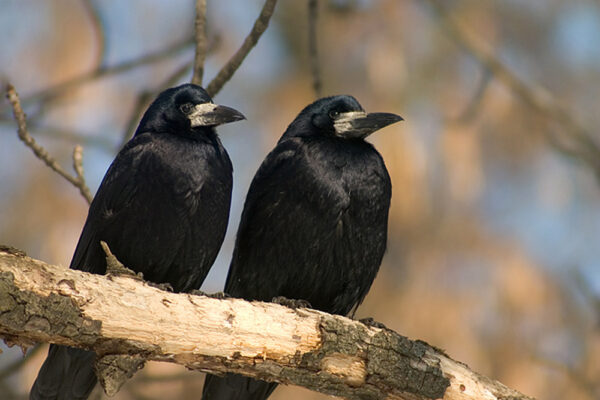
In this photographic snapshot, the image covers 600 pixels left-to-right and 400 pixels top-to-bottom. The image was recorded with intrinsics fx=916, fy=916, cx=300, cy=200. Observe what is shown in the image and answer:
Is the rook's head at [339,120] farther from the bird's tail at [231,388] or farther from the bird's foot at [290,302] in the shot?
the bird's tail at [231,388]

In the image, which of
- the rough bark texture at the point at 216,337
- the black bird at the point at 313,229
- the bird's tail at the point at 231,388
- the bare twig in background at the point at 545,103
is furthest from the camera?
the bare twig in background at the point at 545,103

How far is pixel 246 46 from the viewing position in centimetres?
519

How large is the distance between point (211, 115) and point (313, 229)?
34.6 inches

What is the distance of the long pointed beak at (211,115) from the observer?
513cm

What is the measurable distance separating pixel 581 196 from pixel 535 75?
2.01m

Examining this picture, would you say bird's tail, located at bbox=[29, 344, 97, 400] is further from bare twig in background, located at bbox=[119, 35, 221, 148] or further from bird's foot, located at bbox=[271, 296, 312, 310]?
bare twig in background, located at bbox=[119, 35, 221, 148]

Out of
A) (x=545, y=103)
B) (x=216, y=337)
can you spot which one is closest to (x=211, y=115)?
(x=216, y=337)

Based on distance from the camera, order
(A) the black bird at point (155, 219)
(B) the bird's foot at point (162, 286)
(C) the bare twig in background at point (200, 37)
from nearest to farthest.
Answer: (B) the bird's foot at point (162, 286)
(A) the black bird at point (155, 219)
(C) the bare twig in background at point (200, 37)

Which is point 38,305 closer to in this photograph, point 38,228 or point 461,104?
point 38,228

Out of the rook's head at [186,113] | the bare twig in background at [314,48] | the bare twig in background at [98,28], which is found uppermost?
the bare twig in background at [314,48]

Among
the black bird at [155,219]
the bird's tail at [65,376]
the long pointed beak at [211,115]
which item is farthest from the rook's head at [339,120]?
the bird's tail at [65,376]

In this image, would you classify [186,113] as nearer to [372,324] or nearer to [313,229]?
[313,229]

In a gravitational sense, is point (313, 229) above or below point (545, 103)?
below

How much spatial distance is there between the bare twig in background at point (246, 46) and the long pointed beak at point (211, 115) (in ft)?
0.66
